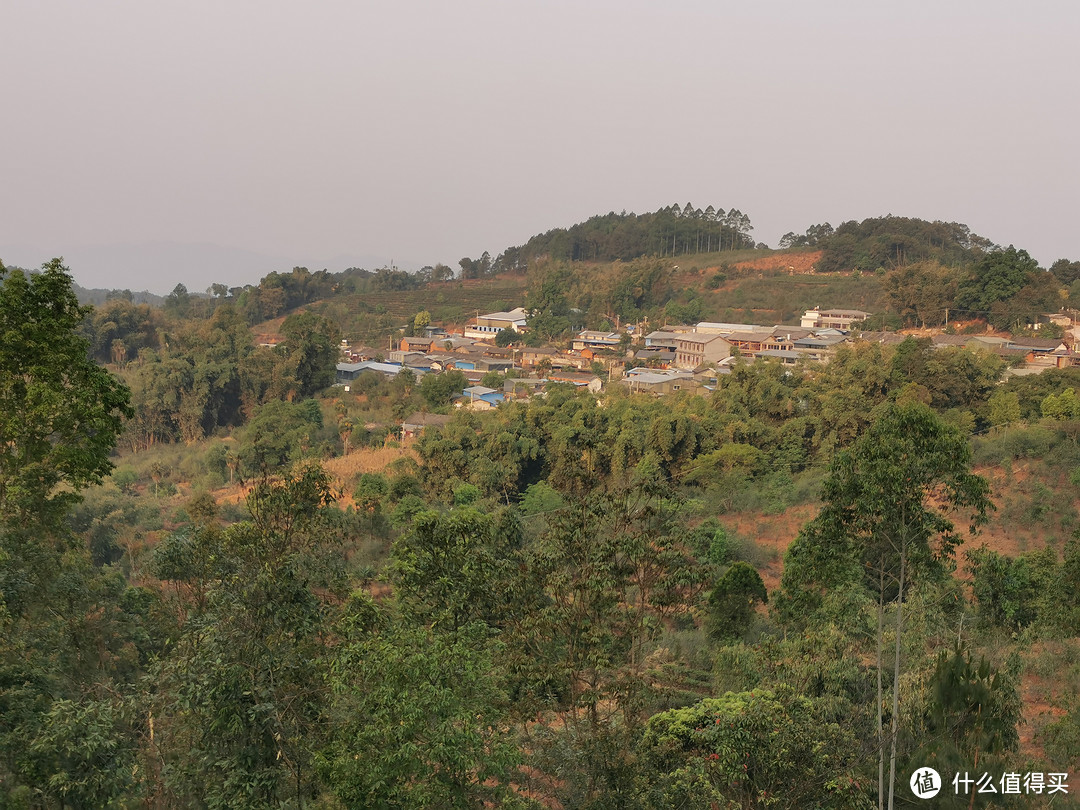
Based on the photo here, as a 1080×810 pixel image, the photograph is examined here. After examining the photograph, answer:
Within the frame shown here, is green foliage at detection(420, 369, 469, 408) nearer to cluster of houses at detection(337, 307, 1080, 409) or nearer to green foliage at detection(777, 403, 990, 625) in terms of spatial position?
cluster of houses at detection(337, 307, 1080, 409)

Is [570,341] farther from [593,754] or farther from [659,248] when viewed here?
[593,754]

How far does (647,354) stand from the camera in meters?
33.1

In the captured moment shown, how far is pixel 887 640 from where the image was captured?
7.73 m

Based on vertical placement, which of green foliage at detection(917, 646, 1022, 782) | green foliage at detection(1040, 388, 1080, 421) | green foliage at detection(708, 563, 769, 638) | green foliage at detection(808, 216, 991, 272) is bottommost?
green foliage at detection(708, 563, 769, 638)

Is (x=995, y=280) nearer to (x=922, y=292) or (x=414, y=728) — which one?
(x=922, y=292)

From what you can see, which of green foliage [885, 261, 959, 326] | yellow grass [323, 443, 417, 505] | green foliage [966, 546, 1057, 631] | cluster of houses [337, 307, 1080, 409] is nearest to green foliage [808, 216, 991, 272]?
cluster of houses [337, 307, 1080, 409]

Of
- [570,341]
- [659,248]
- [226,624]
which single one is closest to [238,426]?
[570,341]

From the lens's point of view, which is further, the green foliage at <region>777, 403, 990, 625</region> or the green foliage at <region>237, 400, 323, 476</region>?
the green foliage at <region>237, 400, 323, 476</region>

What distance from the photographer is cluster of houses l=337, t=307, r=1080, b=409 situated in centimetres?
2581

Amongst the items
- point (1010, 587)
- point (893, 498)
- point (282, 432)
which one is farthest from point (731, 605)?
point (282, 432)

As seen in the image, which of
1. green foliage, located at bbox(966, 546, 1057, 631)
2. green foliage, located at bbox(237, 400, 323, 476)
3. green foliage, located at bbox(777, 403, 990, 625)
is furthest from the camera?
green foliage, located at bbox(237, 400, 323, 476)

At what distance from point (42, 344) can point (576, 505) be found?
432 cm

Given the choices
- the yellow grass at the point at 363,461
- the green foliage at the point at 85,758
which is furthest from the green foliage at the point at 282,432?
the green foliage at the point at 85,758

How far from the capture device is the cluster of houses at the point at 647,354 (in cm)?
2581
